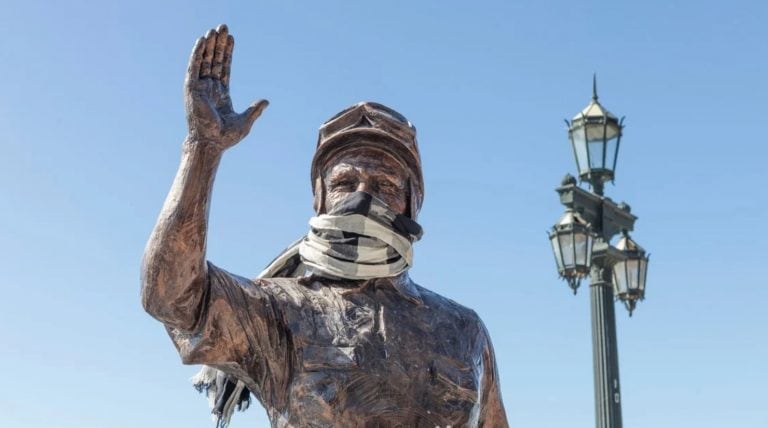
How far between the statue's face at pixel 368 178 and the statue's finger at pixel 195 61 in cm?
65

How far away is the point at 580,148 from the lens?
1000 cm

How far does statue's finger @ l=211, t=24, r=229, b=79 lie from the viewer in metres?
3.17

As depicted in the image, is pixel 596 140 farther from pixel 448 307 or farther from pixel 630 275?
pixel 448 307

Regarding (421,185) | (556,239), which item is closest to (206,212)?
(421,185)

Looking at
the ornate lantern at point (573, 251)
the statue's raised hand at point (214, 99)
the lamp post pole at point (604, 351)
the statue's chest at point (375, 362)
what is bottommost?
the statue's chest at point (375, 362)

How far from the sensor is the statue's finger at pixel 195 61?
312 cm

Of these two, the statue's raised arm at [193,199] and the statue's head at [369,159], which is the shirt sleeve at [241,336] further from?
the statue's head at [369,159]

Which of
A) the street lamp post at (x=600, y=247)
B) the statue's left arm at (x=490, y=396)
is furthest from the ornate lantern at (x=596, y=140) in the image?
the statue's left arm at (x=490, y=396)

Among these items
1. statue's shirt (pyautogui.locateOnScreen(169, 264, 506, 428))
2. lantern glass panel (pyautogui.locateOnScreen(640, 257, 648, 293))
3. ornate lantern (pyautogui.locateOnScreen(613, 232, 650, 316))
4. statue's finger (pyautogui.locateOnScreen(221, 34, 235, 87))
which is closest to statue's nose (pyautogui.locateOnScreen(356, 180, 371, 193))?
statue's shirt (pyautogui.locateOnScreen(169, 264, 506, 428))

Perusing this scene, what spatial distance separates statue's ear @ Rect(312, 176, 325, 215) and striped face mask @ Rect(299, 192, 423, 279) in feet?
0.41

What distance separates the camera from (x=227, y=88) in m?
3.20

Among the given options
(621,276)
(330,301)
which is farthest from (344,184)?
(621,276)

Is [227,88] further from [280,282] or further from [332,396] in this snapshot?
[332,396]

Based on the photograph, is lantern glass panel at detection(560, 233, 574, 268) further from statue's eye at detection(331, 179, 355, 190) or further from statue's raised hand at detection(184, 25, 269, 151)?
statue's raised hand at detection(184, 25, 269, 151)
